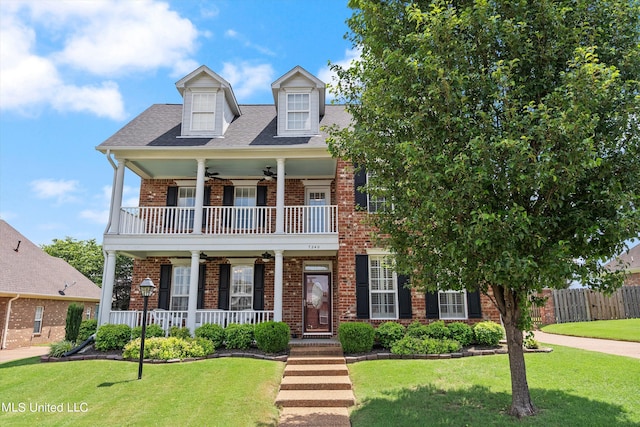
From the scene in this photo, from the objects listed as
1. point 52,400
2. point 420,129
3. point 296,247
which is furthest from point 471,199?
point 52,400

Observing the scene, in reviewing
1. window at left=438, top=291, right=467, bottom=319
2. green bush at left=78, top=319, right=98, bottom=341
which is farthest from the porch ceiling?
window at left=438, top=291, right=467, bottom=319

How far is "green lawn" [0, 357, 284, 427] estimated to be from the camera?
6.43 m

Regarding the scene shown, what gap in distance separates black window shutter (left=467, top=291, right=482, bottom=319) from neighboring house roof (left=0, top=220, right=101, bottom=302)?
18.0 metres

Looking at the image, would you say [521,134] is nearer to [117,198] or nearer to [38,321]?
[117,198]

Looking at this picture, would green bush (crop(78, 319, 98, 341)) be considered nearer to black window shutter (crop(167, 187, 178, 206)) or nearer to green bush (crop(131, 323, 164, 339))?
green bush (crop(131, 323, 164, 339))

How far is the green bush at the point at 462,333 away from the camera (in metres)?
10.9

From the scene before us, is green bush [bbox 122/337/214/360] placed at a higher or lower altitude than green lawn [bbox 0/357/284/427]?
higher

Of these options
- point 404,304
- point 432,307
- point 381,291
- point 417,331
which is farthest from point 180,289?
point 432,307

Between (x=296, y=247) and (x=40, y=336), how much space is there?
15237 mm

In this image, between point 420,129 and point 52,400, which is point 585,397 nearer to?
point 420,129

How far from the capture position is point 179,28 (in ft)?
25.9

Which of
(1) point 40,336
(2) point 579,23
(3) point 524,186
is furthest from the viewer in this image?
(1) point 40,336

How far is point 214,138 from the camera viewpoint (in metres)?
13.5

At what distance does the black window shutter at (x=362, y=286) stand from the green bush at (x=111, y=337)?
6811 mm
